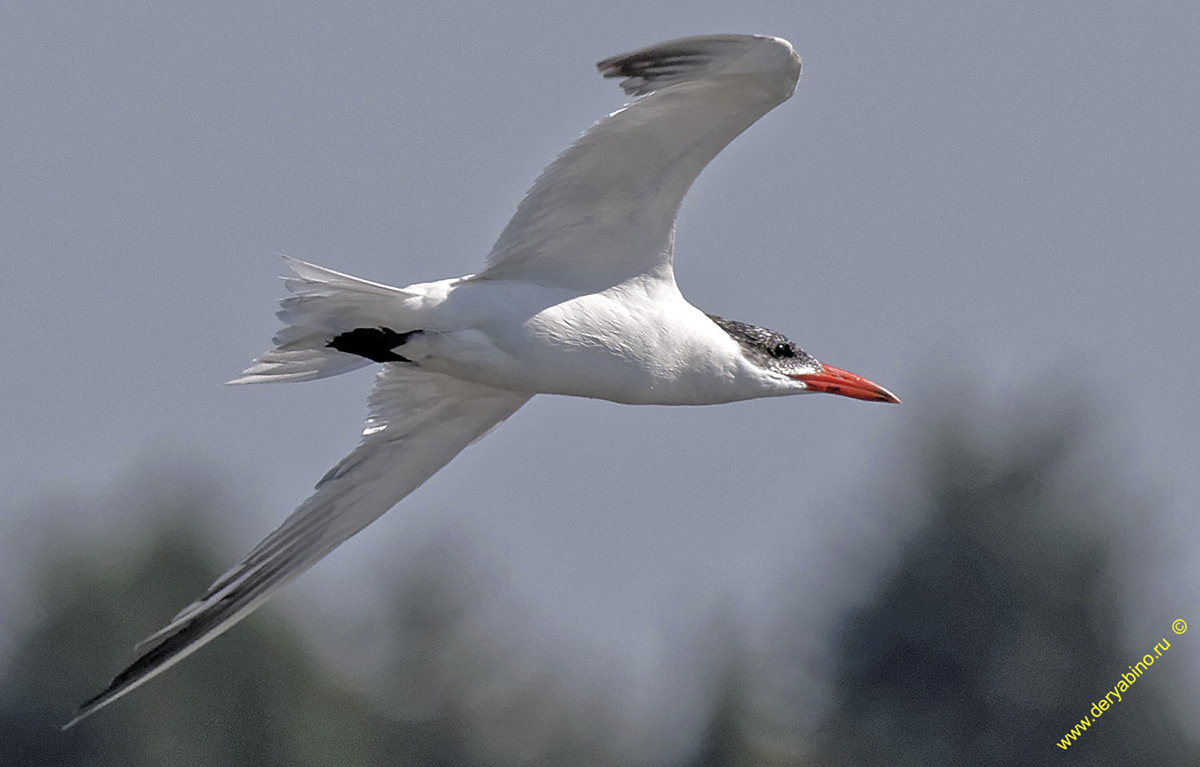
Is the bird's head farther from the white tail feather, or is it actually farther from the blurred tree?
the blurred tree

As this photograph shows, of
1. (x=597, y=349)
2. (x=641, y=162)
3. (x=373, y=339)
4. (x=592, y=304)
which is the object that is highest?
(x=641, y=162)

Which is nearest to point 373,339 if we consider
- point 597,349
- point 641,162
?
point 597,349

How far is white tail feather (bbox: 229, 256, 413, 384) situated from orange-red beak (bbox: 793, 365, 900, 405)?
198cm

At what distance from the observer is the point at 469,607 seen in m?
29.8

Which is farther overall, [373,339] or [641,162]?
[373,339]

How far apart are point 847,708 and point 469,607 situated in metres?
5.42

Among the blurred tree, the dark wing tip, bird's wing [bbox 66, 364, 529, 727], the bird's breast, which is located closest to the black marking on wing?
the bird's breast

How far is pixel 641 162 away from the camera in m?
8.42

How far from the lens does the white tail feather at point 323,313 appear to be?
8359 millimetres

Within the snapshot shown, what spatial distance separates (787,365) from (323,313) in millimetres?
2103

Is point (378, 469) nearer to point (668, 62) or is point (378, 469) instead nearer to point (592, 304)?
point (592, 304)

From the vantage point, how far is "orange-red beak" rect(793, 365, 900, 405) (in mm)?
9430

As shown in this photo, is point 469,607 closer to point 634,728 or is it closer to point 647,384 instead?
point 634,728

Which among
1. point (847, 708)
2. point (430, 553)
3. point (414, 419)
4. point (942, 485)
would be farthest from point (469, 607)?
point (414, 419)
